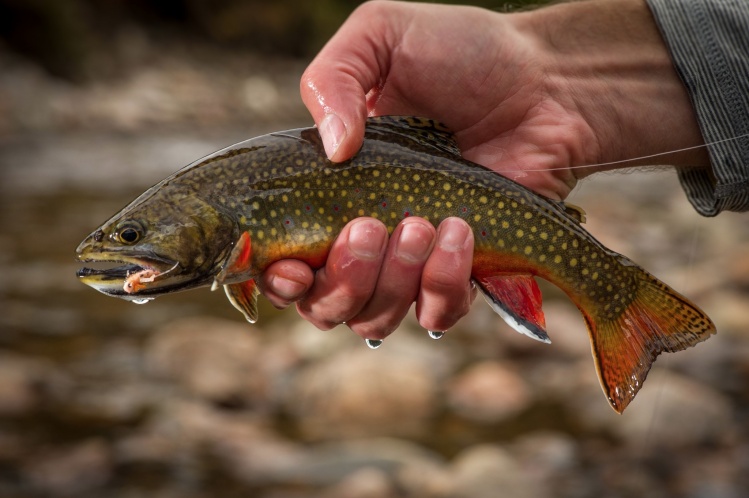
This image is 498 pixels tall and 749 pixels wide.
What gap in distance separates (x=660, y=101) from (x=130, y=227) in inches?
104

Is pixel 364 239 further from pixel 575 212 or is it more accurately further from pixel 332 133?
pixel 575 212

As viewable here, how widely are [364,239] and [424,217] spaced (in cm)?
26

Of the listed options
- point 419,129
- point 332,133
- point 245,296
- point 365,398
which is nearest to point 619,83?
point 419,129

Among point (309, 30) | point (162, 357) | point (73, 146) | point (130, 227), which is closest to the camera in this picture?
point (130, 227)

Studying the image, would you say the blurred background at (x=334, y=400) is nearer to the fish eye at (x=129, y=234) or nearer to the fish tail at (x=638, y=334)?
→ the fish tail at (x=638, y=334)

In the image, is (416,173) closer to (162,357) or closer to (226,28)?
(162,357)

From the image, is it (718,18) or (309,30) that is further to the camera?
(309,30)

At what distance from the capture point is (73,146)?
56.7ft

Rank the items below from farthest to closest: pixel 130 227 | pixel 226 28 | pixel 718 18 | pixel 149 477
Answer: pixel 226 28 < pixel 149 477 < pixel 718 18 < pixel 130 227

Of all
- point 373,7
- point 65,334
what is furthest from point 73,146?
point 373,7

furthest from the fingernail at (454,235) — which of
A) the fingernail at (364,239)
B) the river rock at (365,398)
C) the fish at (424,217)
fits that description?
the river rock at (365,398)

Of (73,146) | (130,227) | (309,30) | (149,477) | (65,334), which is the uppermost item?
(130,227)

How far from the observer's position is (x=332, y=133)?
124 inches

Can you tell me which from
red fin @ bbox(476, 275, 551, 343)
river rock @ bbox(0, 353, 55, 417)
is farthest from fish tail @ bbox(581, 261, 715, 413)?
river rock @ bbox(0, 353, 55, 417)
